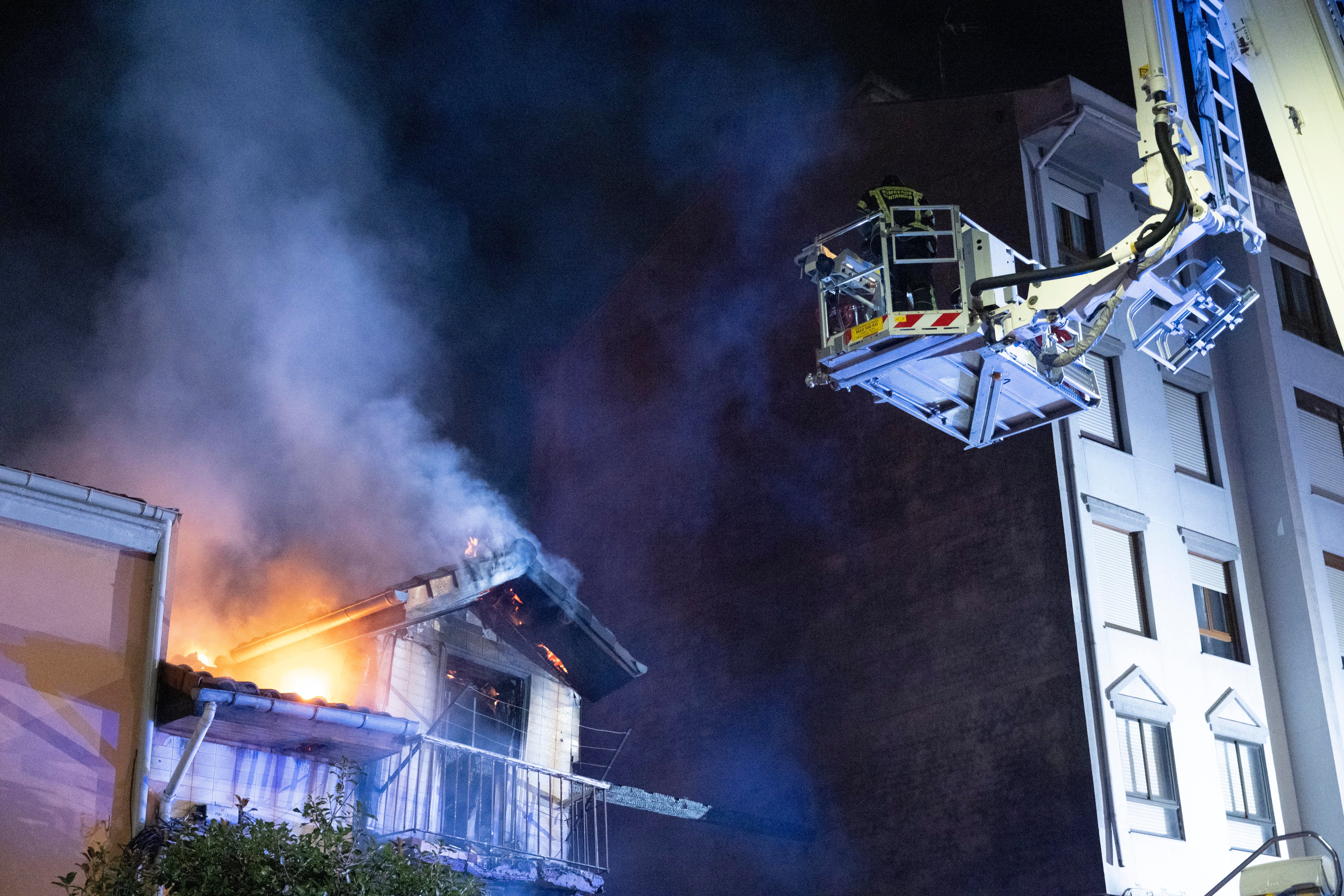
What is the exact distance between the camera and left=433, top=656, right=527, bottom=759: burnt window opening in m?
15.5

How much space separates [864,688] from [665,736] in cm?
434

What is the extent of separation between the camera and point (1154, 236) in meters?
8.55

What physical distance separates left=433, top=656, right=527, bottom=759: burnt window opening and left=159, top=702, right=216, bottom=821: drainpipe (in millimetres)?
5101

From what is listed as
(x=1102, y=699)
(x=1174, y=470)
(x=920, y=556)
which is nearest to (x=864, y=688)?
(x=920, y=556)

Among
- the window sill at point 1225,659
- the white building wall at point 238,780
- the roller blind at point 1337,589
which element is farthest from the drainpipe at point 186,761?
the roller blind at point 1337,589

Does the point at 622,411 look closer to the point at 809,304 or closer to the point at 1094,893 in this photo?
the point at 809,304

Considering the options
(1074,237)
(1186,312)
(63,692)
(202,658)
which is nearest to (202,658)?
(202,658)

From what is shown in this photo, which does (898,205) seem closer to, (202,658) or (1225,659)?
(202,658)

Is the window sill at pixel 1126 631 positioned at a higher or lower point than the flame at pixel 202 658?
higher

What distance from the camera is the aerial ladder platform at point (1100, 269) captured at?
27.6ft

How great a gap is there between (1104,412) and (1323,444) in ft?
16.8

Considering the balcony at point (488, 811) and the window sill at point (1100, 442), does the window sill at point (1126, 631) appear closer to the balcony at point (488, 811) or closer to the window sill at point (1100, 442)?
the window sill at point (1100, 442)

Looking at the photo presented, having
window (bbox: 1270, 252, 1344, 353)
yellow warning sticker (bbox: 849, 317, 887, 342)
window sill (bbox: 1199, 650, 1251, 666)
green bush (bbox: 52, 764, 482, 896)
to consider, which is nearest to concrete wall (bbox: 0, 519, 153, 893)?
green bush (bbox: 52, 764, 482, 896)

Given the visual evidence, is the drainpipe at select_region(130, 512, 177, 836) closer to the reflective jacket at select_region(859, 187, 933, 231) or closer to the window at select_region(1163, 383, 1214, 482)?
the reflective jacket at select_region(859, 187, 933, 231)
